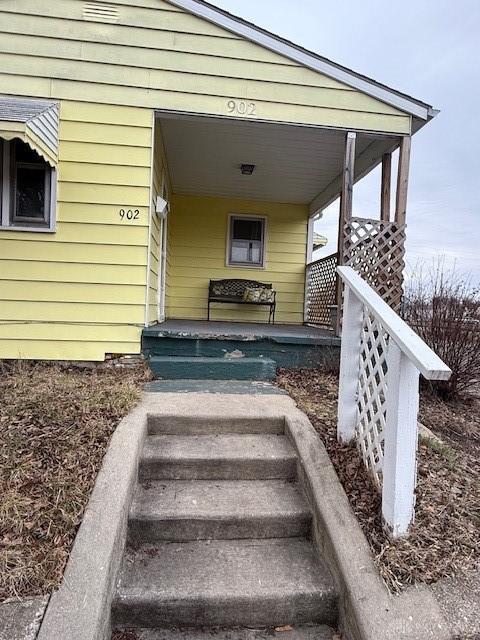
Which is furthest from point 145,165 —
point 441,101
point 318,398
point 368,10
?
point 441,101

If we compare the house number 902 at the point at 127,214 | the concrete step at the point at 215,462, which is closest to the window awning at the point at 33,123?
the house number 902 at the point at 127,214

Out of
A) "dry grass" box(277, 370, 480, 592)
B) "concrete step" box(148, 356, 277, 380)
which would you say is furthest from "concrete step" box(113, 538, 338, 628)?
"concrete step" box(148, 356, 277, 380)

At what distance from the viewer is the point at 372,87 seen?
470 centimetres

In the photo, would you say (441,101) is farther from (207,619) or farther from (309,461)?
(207,619)

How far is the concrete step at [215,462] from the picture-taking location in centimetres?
257

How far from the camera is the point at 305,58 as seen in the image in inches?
181

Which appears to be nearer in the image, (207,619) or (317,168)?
(207,619)

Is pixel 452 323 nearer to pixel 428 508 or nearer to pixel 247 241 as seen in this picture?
pixel 428 508

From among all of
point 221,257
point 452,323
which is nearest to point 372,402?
point 452,323

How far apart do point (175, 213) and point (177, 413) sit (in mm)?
A: 5559

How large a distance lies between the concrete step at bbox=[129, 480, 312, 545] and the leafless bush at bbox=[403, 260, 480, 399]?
9.04ft

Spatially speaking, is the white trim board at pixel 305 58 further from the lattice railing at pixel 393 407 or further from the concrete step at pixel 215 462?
the concrete step at pixel 215 462

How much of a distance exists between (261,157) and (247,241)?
2.07 meters

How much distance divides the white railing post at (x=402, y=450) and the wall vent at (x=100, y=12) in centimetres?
Answer: 440
